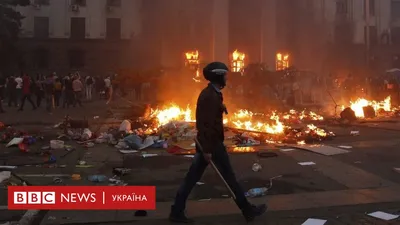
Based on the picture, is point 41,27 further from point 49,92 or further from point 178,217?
point 178,217

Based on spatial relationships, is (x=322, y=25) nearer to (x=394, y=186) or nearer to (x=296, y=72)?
(x=296, y=72)

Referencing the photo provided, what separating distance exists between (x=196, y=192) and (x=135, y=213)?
1.10 meters

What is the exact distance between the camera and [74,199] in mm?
4578

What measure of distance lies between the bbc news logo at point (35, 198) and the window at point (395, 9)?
48462 millimetres

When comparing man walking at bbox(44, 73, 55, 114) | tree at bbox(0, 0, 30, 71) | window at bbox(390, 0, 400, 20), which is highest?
window at bbox(390, 0, 400, 20)

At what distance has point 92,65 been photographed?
1522 inches

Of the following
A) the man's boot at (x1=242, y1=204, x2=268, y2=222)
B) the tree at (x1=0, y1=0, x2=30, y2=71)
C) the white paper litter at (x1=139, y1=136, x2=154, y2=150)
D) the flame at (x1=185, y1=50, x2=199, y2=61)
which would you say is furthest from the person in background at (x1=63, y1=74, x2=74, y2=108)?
the tree at (x1=0, y1=0, x2=30, y2=71)

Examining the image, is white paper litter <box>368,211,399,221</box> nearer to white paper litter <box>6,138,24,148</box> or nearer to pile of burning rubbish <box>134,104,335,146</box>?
pile of burning rubbish <box>134,104,335,146</box>

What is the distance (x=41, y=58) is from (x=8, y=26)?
589 cm

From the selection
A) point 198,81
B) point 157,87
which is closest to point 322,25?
point 198,81

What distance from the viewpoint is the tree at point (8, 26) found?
31969mm

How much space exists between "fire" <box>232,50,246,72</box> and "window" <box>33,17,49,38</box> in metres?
17.9

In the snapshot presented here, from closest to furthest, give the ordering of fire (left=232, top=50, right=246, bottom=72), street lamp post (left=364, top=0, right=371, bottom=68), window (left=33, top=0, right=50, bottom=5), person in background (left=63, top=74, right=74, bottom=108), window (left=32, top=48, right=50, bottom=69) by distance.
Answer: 1. person in background (left=63, top=74, right=74, bottom=108)
2. fire (left=232, top=50, right=246, bottom=72)
3. window (left=32, top=48, right=50, bottom=69)
4. window (left=33, top=0, right=50, bottom=5)
5. street lamp post (left=364, top=0, right=371, bottom=68)

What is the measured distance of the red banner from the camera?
177 inches
